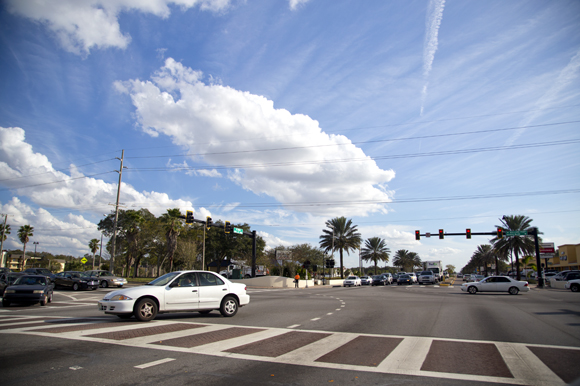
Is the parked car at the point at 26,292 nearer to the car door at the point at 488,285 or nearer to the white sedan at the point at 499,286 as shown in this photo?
the white sedan at the point at 499,286

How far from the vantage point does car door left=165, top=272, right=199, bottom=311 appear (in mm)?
10500

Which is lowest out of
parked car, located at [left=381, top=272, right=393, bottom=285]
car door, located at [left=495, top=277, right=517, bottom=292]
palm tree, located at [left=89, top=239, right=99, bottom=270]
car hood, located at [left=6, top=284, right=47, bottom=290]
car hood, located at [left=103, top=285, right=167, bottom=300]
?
parked car, located at [left=381, top=272, right=393, bottom=285]

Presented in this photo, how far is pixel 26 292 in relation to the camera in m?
15.5

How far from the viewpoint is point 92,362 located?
5.92m

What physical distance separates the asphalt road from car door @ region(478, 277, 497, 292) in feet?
55.0

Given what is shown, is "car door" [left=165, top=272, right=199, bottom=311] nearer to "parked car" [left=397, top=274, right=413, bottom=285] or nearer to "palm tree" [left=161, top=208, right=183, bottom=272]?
"palm tree" [left=161, top=208, right=183, bottom=272]

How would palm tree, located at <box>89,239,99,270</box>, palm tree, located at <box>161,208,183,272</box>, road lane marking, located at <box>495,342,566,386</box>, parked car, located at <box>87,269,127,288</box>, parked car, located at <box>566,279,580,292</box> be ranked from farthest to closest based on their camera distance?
palm tree, located at <box>89,239,99,270</box> → palm tree, located at <box>161,208,183,272</box> → parked car, located at <box>87,269,127,288</box> → parked car, located at <box>566,279,580,292</box> → road lane marking, located at <box>495,342,566,386</box>

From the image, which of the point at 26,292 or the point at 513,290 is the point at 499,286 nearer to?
the point at 513,290

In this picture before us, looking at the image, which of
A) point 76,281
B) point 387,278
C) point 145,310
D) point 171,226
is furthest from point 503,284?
point 171,226

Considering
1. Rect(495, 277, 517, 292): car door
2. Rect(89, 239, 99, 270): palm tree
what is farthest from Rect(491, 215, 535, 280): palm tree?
Rect(89, 239, 99, 270): palm tree

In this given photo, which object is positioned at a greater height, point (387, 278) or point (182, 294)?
point (182, 294)

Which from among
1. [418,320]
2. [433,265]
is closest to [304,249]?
[433,265]

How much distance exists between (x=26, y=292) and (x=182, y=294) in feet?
31.1

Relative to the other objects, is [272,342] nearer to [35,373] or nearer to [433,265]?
[35,373]
